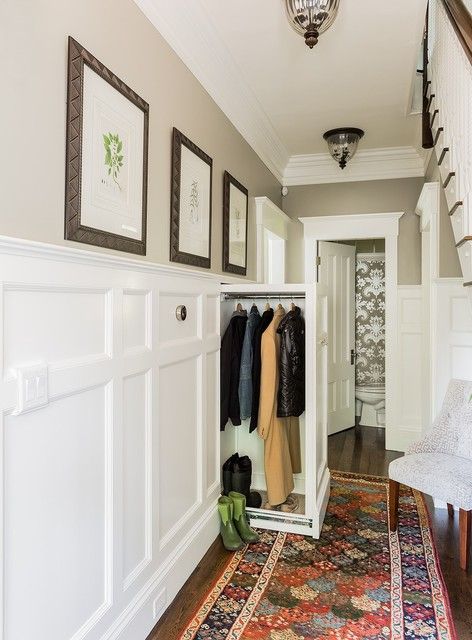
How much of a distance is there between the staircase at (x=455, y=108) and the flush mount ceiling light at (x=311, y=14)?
1.74 feet

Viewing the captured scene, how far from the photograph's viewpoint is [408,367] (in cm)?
427

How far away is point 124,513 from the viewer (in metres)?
1.65

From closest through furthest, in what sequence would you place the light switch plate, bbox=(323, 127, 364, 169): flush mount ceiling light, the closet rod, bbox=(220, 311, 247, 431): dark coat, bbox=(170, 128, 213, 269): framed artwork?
the light switch plate
bbox=(170, 128, 213, 269): framed artwork
bbox=(220, 311, 247, 431): dark coat
the closet rod
bbox=(323, 127, 364, 169): flush mount ceiling light

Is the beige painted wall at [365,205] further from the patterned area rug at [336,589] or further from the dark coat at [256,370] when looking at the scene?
the patterned area rug at [336,589]

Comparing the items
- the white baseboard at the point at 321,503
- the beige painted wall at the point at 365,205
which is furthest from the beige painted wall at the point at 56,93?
the beige painted wall at the point at 365,205

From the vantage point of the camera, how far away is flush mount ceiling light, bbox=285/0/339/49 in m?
1.74

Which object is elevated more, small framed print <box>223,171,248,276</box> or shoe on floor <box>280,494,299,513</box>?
small framed print <box>223,171,248,276</box>

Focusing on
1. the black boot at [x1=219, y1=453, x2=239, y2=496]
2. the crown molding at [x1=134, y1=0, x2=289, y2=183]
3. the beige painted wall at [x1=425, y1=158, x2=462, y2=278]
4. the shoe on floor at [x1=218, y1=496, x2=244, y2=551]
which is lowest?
the shoe on floor at [x1=218, y1=496, x2=244, y2=551]

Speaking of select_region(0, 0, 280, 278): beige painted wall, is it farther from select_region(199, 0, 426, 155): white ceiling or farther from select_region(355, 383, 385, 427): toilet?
select_region(355, 383, 385, 427): toilet

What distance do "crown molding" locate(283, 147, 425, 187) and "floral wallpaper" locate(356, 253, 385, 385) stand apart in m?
1.11

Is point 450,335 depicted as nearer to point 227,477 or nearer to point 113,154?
point 227,477

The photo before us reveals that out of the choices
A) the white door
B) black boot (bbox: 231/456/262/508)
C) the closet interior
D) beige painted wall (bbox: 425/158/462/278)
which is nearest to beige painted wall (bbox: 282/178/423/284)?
the white door

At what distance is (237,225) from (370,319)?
2.64m

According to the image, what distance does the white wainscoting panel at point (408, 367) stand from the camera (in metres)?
4.23
